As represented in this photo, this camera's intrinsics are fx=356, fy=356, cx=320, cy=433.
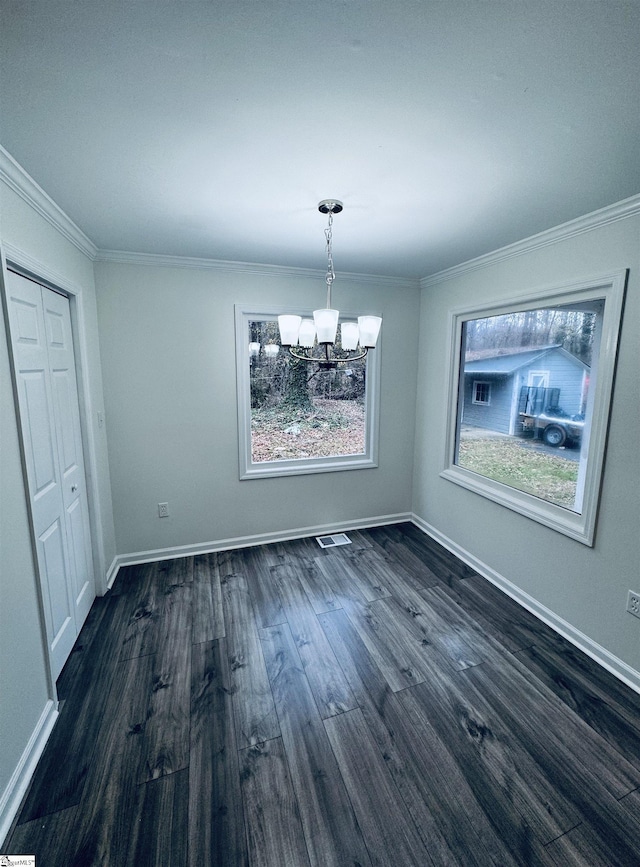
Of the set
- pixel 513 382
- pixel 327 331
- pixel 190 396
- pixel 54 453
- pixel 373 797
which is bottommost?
pixel 373 797

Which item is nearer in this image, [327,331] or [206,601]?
[327,331]

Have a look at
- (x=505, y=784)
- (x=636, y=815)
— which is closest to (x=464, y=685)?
(x=505, y=784)

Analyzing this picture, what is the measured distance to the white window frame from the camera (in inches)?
122

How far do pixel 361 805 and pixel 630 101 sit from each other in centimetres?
267

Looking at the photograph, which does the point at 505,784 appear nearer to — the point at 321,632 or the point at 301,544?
the point at 321,632

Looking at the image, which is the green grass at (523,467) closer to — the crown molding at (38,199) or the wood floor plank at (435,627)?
the wood floor plank at (435,627)

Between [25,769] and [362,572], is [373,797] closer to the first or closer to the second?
[25,769]

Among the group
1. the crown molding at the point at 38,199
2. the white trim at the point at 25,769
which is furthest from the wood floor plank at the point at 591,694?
the crown molding at the point at 38,199

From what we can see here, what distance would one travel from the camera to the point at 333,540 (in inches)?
137

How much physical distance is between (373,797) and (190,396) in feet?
8.93

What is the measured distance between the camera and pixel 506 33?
930mm

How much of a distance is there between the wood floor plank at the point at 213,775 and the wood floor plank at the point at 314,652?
17.5 inches

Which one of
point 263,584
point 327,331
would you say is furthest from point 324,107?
point 263,584

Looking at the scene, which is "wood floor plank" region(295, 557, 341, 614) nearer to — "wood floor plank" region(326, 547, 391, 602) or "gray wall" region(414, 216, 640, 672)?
"wood floor plank" region(326, 547, 391, 602)
